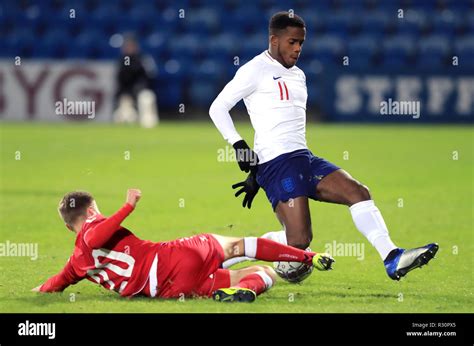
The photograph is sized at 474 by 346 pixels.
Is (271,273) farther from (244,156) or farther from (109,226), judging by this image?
(109,226)

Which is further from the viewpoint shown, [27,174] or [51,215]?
[27,174]

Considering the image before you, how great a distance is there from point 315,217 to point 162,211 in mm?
1803

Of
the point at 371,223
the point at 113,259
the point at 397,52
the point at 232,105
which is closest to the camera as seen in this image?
the point at 113,259

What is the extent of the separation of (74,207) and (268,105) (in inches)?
71.6

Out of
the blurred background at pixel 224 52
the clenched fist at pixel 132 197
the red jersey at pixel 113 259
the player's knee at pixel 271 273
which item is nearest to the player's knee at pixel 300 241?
the player's knee at pixel 271 273

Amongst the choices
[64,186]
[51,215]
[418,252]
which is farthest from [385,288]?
[64,186]

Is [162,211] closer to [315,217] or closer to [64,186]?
[315,217]

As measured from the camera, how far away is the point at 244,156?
25.2 ft

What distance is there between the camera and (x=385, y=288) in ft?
25.6

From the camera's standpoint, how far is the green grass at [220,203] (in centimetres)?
734

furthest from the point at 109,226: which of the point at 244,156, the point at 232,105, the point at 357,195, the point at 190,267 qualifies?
the point at 357,195

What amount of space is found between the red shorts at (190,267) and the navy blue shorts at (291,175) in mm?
795

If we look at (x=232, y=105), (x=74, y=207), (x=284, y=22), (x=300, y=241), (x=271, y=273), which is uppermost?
(x=284, y=22)
